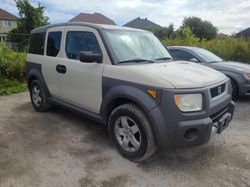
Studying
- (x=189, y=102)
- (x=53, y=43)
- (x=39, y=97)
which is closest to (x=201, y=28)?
(x=39, y=97)

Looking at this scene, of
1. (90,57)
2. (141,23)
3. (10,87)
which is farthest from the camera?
(141,23)

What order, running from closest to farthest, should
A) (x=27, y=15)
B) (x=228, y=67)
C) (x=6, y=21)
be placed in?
(x=228, y=67), (x=27, y=15), (x=6, y=21)

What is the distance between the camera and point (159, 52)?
4.21m

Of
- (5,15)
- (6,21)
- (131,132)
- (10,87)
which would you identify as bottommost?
(10,87)

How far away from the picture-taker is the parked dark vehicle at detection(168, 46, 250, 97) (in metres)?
6.18

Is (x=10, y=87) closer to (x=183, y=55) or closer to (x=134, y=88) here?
(x=183, y=55)

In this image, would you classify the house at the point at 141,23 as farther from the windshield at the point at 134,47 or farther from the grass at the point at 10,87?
the windshield at the point at 134,47

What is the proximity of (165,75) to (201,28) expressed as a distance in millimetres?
39663

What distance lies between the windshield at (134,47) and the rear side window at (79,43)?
25cm

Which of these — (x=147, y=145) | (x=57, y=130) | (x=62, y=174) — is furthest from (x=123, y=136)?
(x=57, y=130)

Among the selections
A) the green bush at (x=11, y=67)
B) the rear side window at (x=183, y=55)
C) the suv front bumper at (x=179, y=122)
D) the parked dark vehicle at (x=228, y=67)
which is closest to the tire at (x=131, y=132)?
the suv front bumper at (x=179, y=122)

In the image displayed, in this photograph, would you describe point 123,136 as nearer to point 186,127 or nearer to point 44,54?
point 186,127

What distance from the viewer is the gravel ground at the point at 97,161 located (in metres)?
2.97

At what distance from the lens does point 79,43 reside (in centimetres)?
414
